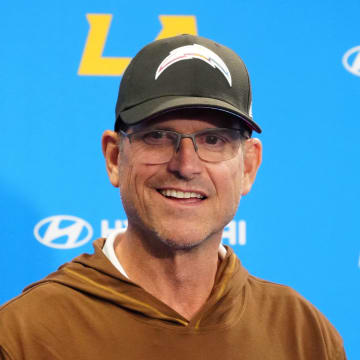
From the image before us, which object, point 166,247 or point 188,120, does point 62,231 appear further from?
point 188,120

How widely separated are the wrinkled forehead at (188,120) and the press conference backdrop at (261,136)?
949 mm

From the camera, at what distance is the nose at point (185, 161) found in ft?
4.06

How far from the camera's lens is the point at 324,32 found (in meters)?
2.29

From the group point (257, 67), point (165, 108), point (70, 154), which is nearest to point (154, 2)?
point (257, 67)

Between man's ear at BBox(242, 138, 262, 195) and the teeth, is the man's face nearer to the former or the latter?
the teeth

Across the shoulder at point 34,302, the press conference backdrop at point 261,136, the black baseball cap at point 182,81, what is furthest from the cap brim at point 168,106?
the press conference backdrop at point 261,136

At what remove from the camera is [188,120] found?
49.6 inches

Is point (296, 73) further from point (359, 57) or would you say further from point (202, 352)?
point (202, 352)

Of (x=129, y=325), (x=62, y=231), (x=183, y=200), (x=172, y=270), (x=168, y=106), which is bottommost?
(x=129, y=325)

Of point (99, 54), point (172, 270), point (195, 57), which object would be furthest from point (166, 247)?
point (99, 54)

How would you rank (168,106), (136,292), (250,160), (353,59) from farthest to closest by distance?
1. (353,59)
2. (250,160)
3. (136,292)
4. (168,106)

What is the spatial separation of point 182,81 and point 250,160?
0.28m

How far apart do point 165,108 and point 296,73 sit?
1.18 m

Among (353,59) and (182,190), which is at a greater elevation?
(353,59)
